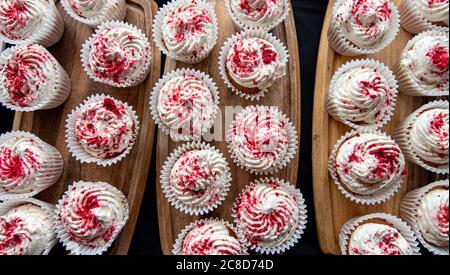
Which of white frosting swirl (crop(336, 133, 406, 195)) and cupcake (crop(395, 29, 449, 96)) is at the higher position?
cupcake (crop(395, 29, 449, 96))

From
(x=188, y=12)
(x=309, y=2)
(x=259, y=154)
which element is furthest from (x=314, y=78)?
(x=188, y=12)

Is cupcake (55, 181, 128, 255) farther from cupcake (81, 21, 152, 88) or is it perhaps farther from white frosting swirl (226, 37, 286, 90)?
white frosting swirl (226, 37, 286, 90)

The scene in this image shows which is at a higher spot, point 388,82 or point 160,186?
point 388,82

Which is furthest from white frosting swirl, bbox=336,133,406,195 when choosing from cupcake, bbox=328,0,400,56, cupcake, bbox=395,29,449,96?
cupcake, bbox=328,0,400,56

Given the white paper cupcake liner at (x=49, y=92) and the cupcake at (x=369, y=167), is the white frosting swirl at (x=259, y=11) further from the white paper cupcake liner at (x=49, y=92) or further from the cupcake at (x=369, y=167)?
the white paper cupcake liner at (x=49, y=92)

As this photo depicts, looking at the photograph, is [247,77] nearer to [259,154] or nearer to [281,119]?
[281,119]

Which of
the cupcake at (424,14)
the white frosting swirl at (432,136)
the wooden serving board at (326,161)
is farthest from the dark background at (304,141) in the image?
the white frosting swirl at (432,136)

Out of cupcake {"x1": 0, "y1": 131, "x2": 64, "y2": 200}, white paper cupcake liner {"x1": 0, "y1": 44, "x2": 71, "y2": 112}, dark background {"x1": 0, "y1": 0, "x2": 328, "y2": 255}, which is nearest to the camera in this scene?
cupcake {"x1": 0, "y1": 131, "x2": 64, "y2": 200}
